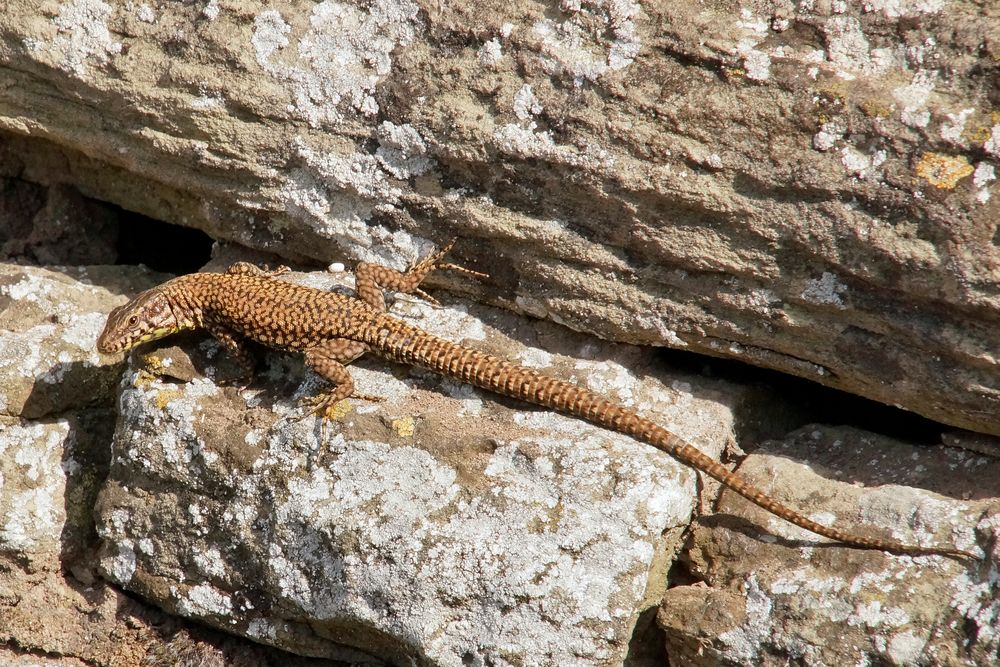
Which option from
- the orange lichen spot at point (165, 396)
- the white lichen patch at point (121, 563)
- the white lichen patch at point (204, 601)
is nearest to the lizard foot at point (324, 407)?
the orange lichen spot at point (165, 396)

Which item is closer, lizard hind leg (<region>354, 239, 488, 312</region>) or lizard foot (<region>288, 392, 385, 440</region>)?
lizard foot (<region>288, 392, 385, 440</region>)

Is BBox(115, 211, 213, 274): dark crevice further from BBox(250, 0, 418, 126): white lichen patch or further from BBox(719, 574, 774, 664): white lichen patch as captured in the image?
BBox(719, 574, 774, 664): white lichen patch

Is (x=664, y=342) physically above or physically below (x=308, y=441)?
above

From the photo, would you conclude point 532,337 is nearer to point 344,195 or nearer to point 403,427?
point 403,427

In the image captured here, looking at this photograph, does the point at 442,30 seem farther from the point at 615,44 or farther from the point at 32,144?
the point at 32,144

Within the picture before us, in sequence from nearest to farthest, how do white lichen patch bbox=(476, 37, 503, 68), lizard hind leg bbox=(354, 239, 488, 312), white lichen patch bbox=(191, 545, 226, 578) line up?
white lichen patch bbox=(476, 37, 503, 68) → white lichen patch bbox=(191, 545, 226, 578) → lizard hind leg bbox=(354, 239, 488, 312)

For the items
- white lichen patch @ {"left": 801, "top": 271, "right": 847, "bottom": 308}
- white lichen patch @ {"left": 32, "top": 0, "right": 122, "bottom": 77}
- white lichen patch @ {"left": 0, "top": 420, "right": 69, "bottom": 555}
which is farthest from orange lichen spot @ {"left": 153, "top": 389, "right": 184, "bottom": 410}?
white lichen patch @ {"left": 801, "top": 271, "right": 847, "bottom": 308}

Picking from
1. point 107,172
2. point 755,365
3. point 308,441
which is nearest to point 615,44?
point 755,365
